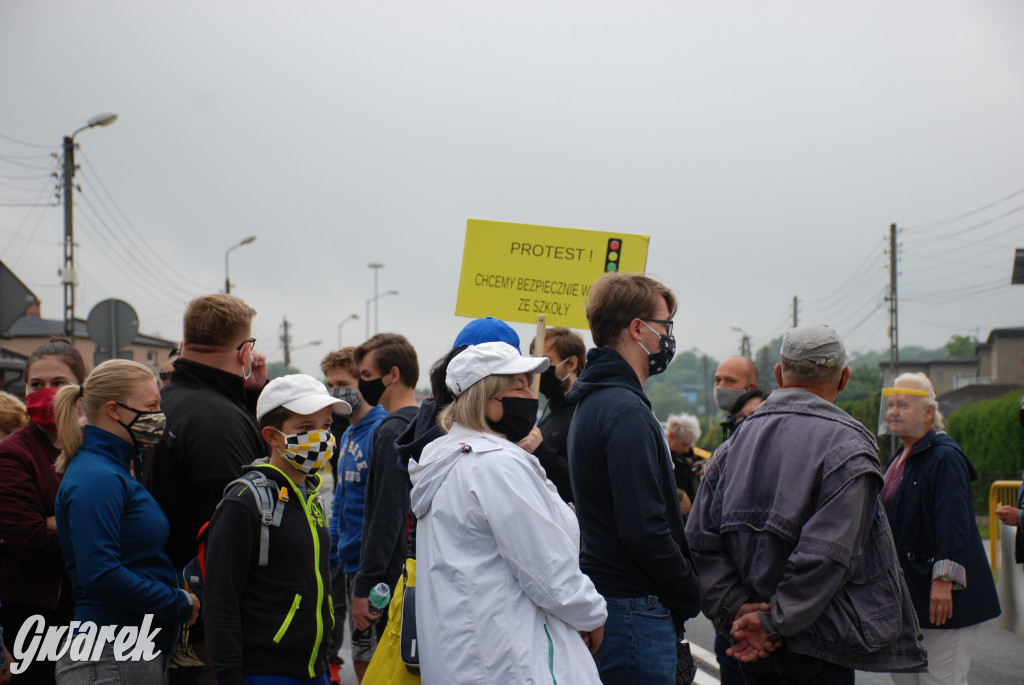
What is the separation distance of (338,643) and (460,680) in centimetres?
413

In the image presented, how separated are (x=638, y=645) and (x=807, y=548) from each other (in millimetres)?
739

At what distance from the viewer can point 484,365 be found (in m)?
2.83

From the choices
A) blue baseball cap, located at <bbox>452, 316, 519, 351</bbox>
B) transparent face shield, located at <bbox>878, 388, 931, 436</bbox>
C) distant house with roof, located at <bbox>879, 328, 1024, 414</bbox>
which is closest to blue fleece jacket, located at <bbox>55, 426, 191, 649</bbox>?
blue baseball cap, located at <bbox>452, 316, 519, 351</bbox>

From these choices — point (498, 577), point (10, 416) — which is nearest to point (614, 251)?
point (498, 577)

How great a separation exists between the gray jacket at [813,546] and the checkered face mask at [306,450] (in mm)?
1687

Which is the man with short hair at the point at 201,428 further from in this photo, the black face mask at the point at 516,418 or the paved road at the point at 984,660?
the paved road at the point at 984,660

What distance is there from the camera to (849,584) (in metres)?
3.21

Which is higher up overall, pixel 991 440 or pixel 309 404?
pixel 309 404

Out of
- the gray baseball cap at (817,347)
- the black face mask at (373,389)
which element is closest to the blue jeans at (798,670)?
the gray baseball cap at (817,347)

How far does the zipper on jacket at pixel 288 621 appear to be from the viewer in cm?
321

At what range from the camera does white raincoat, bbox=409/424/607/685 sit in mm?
2516

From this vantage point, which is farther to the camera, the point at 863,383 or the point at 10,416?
the point at 863,383

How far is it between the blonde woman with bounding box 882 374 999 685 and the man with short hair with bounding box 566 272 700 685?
2066 mm

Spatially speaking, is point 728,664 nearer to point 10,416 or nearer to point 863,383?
point 10,416
